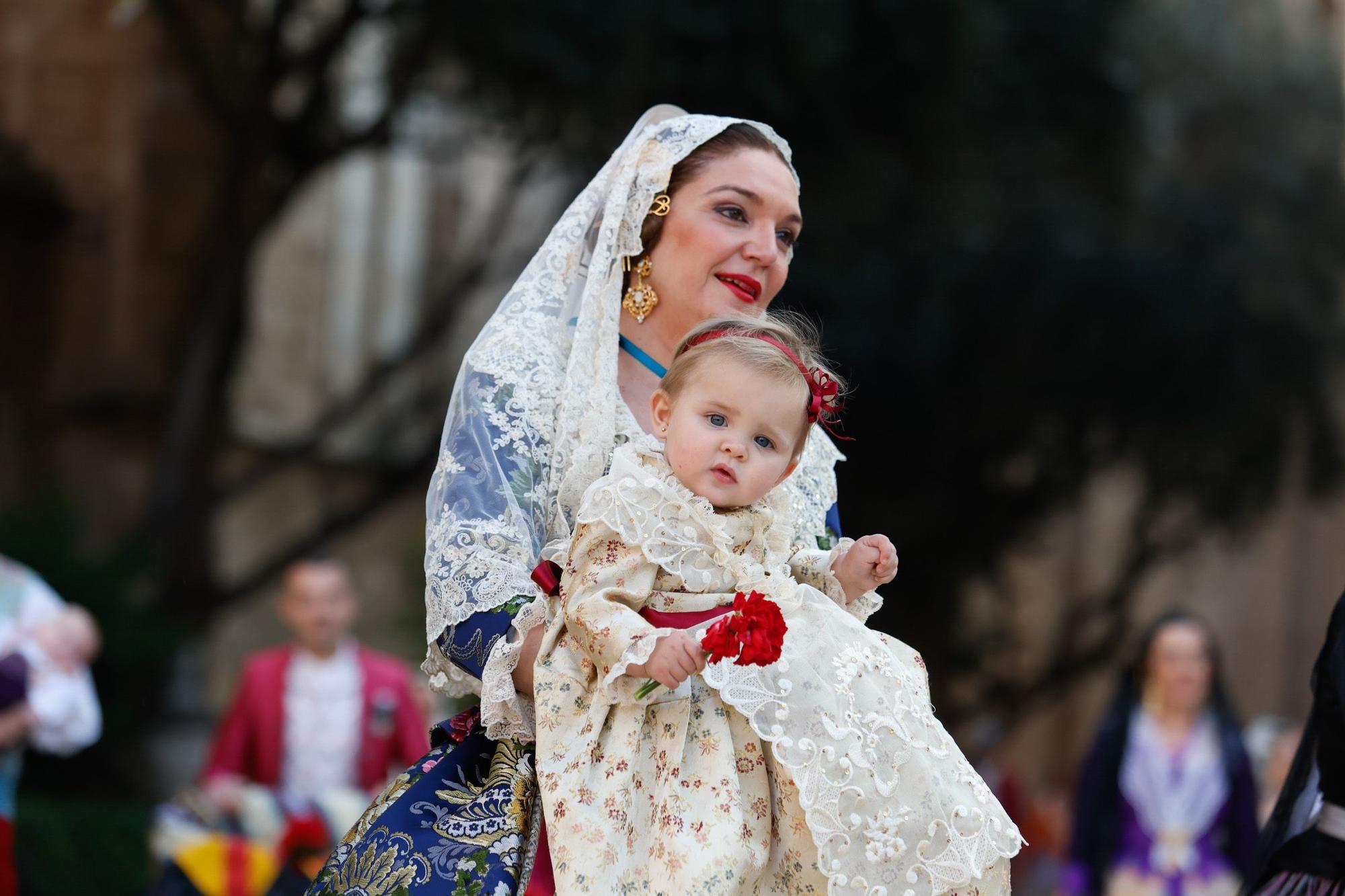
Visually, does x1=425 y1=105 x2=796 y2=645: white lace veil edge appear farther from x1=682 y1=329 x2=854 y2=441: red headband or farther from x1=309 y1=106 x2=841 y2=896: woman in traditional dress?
x1=682 y1=329 x2=854 y2=441: red headband

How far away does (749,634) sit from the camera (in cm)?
277

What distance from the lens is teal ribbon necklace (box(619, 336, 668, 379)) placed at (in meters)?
3.62

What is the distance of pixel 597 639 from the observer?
295cm

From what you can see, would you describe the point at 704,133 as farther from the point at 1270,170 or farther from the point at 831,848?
the point at 1270,170

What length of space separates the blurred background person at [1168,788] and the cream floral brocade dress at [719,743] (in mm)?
4996

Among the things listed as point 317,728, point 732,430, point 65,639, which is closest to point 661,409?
point 732,430

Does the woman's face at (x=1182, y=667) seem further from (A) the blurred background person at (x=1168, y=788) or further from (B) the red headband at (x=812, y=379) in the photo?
(B) the red headband at (x=812, y=379)

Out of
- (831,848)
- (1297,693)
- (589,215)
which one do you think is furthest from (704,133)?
(1297,693)

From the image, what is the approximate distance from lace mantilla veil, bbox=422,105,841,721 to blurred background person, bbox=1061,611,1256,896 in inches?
180

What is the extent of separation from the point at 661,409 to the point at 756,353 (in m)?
0.21

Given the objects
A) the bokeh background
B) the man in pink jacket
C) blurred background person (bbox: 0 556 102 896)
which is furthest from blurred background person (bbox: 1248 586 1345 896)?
the bokeh background

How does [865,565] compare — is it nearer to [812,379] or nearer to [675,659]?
[812,379]

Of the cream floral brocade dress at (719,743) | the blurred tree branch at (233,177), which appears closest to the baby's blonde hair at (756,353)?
the cream floral brocade dress at (719,743)

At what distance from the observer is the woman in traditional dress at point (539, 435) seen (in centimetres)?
318
